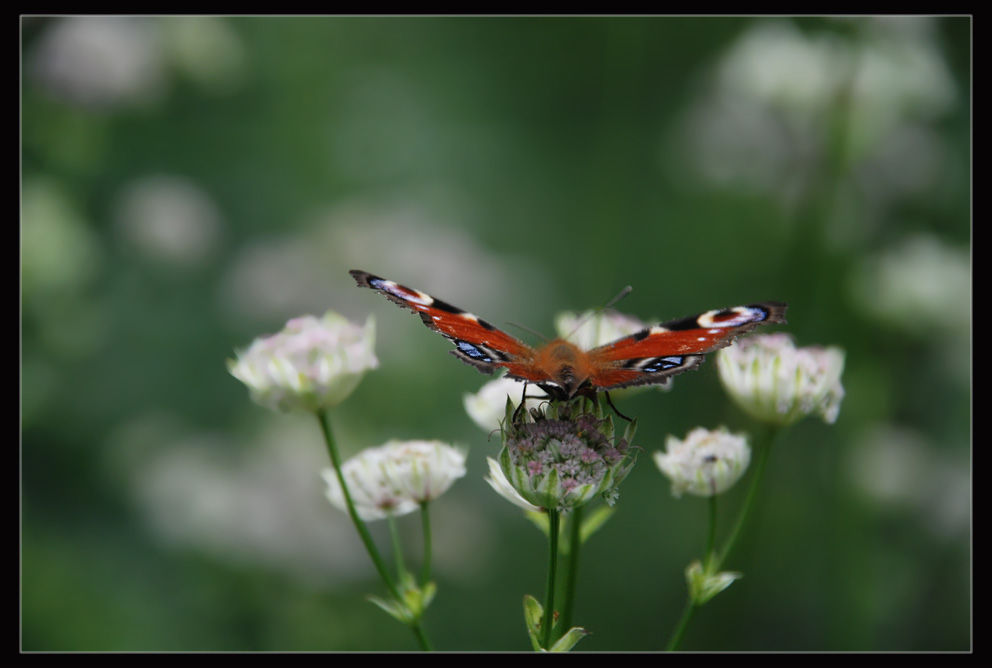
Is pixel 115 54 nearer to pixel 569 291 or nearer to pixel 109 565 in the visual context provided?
pixel 109 565

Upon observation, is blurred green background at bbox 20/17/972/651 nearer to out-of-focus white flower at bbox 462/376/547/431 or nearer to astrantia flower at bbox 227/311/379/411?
out-of-focus white flower at bbox 462/376/547/431

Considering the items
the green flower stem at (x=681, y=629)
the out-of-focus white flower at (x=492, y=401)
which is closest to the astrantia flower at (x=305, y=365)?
the out-of-focus white flower at (x=492, y=401)

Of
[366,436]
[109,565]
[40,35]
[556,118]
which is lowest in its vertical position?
[109,565]

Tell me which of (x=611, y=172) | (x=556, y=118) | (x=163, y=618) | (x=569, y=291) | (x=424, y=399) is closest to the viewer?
(x=163, y=618)

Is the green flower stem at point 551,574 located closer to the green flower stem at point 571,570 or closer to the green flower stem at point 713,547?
the green flower stem at point 571,570

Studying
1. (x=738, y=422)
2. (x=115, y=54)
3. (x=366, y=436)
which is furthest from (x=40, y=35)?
(x=738, y=422)

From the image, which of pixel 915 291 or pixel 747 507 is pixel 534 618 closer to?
pixel 747 507

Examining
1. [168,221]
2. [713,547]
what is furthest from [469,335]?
[168,221]
